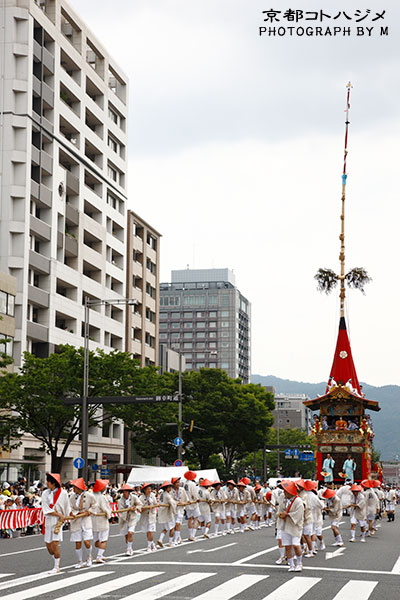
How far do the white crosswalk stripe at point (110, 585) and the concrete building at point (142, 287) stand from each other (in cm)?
6131

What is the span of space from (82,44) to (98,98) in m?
5.76

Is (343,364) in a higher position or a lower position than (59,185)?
lower

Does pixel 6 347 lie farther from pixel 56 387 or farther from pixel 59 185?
pixel 59 185

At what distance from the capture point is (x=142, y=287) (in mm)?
81312

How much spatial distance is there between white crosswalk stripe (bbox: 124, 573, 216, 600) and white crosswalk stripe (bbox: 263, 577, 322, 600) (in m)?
1.45

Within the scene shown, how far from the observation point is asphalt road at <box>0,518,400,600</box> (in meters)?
13.1

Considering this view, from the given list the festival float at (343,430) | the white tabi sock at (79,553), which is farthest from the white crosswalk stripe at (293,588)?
the festival float at (343,430)

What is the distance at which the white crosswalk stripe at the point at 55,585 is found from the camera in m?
12.8

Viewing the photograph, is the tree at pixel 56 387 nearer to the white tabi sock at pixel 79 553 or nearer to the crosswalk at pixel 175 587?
the white tabi sock at pixel 79 553

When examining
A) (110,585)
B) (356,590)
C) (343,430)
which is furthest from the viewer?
(343,430)

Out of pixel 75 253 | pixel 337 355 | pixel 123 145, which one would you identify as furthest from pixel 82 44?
pixel 337 355

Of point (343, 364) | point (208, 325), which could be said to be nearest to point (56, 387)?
point (343, 364)

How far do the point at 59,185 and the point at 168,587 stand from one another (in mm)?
52045

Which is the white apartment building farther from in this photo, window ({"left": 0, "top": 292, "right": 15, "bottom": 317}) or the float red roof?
the float red roof
